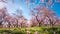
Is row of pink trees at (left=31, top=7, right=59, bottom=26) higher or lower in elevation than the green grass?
higher

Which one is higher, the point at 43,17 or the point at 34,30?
the point at 43,17

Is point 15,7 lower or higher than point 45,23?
higher

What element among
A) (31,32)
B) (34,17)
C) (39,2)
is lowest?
(31,32)

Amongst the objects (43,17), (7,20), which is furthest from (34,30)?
(7,20)

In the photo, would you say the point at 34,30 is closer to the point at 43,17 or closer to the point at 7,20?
the point at 43,17

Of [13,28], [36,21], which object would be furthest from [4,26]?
[36,21]

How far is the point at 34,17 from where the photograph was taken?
1.99 meters

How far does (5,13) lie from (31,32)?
36cm

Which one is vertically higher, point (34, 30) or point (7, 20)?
point (7, 20)

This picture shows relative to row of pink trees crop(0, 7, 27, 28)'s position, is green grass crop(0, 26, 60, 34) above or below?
below

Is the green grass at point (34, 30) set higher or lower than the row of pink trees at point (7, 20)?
lower

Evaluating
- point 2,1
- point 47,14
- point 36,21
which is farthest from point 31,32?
point 2,1

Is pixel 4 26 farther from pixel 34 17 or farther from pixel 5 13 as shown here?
pixel 34 17

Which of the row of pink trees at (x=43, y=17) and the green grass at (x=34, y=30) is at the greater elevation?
the row of pink trees at (x=43, y=17)
